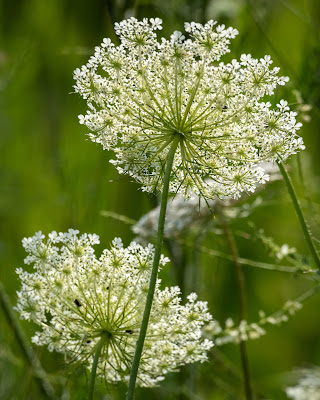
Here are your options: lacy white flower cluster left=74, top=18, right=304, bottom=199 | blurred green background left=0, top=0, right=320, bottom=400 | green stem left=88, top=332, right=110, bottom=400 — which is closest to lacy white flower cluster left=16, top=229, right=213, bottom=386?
green stem left=88, top=332, right=110, bottom=400

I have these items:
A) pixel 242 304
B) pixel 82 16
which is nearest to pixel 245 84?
pixel 242 304

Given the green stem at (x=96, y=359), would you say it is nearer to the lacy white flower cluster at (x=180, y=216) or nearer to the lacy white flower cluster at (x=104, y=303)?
the lacy white flower cluster at (x=104, y=303)

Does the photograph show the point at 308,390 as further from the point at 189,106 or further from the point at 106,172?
the point at 106,172

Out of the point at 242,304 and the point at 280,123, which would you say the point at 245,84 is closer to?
the point at 280,123

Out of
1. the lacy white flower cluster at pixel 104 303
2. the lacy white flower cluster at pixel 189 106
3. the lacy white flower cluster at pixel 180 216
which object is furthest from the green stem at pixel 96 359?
the lacy white flower cluster at pixel 180 216

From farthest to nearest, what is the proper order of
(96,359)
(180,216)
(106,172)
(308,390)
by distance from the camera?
(106,172)
(180,216)
(308,390)
(96,359)

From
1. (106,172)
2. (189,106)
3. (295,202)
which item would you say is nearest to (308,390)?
(295,202)

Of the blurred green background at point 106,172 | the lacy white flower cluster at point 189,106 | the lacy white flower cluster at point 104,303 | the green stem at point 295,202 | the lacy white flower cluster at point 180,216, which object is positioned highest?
the blurred green background at point 106,172
